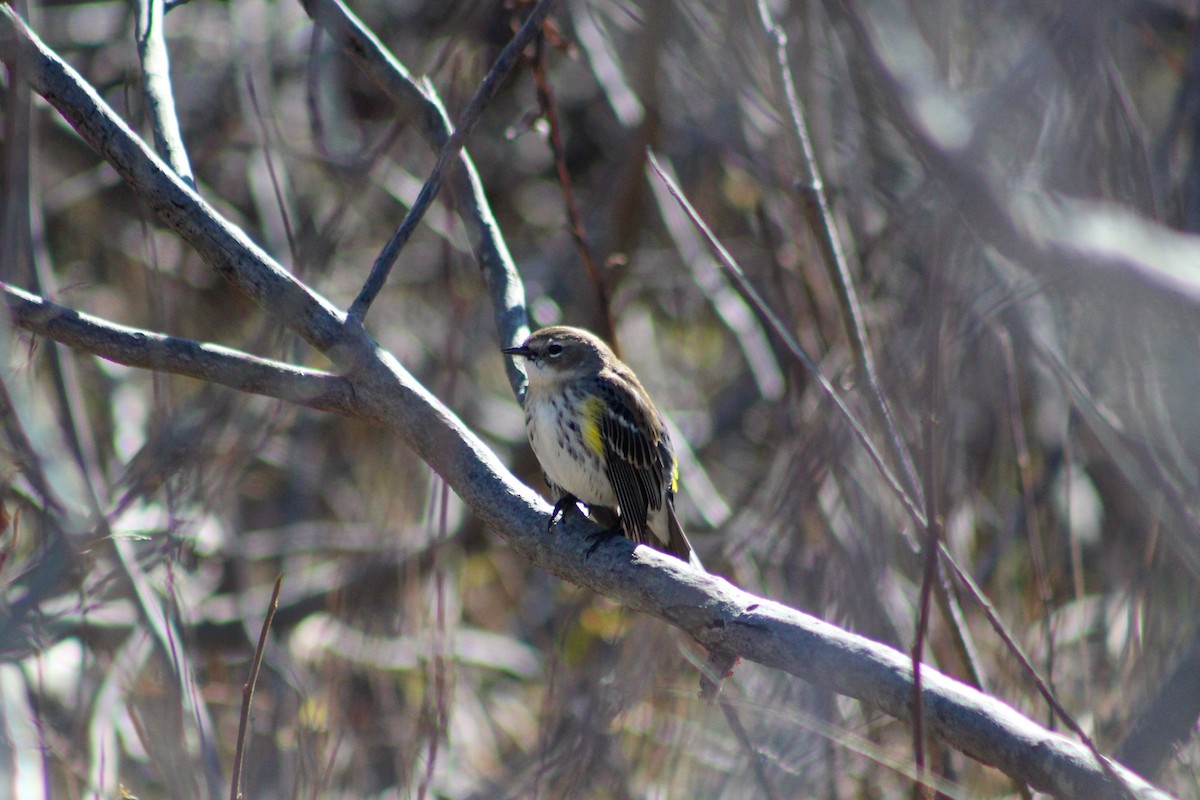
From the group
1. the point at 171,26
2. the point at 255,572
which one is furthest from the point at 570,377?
the point at 171,26

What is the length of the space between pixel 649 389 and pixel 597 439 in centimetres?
305

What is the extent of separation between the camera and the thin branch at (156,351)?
248 cm

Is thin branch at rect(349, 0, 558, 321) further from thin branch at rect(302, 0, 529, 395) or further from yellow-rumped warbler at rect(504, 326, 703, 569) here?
yellow-rumped warbler at rect(504, 326, 703, 569)

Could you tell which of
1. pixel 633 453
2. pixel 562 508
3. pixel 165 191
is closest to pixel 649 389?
pixel 633 453

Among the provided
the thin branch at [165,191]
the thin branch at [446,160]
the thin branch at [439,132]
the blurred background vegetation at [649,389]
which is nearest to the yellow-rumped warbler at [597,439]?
the thin branch at [439,132]

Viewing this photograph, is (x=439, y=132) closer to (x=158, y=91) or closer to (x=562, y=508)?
(x=158, y=91)

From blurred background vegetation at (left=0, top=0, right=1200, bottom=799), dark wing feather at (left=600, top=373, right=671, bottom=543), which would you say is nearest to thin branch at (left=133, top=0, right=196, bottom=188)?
blurred background vegetation at (left=0, top=0, right=1200, bottom=799)

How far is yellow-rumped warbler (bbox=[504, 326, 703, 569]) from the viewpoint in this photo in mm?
4016

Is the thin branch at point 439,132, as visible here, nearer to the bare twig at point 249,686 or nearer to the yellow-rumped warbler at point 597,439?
the yellow-rumped warbler at point 597,439

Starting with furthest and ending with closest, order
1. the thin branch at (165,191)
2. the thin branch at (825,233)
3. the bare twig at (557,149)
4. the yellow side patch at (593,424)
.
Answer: the yellow side patch at (593,424) < the bare twig at (557,149) < the thin branch at (825,233) < the thin branch at (165,191)

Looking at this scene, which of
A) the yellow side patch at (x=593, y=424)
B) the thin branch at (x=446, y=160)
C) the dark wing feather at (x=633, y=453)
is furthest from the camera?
the yellow side patch at (x=593, y=424)

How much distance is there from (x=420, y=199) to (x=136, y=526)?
2.92m

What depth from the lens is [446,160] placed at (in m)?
2.81

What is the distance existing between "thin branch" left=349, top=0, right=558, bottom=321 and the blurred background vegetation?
20 centimetres
